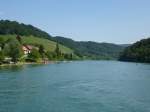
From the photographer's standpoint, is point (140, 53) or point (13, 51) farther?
point (140, 53)

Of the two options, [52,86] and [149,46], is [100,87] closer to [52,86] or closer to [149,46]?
[52,86]

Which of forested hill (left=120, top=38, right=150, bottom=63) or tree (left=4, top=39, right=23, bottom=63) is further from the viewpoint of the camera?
forested hill (left=120, top=38, right=150, bottom=63)

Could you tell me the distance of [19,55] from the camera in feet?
357

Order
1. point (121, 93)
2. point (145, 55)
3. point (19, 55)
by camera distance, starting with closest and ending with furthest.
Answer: point (121, 93), point (19, 55), point (145, 55)

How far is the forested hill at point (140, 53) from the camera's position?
154m

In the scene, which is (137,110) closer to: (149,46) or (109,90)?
(109,90)

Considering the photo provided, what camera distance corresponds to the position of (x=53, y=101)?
1389 inches

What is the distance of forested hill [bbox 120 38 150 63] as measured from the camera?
154 metres

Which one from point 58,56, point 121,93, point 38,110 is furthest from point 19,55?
point 38,110

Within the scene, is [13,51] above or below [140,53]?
below

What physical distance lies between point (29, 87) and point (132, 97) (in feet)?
44.1

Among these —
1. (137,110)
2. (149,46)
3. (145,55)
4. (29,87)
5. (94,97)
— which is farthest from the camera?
(149,46)

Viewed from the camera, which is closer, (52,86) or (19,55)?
(52,86)

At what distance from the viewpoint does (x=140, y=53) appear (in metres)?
161
